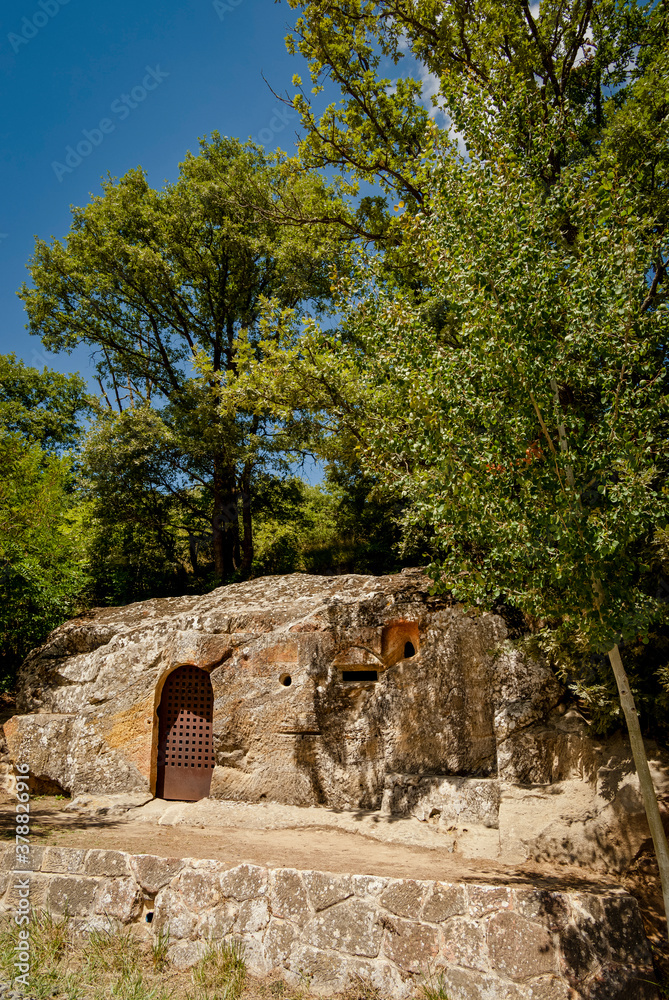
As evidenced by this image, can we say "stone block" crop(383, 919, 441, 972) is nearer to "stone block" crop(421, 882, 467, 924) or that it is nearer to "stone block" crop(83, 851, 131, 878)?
"stone block" crop(421, 882, 467, 924)

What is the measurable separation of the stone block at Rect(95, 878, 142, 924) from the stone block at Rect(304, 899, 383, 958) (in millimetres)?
2039

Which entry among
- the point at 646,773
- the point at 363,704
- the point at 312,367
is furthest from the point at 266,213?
the point at 646,773

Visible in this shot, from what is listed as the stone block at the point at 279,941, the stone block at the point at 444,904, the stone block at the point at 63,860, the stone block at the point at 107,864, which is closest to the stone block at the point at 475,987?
the stone block at the point at 444,904

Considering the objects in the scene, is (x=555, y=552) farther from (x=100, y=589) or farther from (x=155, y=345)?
(x=155, y=345)

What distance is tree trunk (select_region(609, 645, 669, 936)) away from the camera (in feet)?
16.7

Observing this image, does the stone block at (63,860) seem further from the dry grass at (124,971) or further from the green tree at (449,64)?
the green tree at (449,64)

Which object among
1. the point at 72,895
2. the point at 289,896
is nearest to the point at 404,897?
the point at 289,896

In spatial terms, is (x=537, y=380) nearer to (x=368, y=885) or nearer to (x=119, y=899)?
(x=368, y=885)

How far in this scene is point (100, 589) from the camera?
16656mm

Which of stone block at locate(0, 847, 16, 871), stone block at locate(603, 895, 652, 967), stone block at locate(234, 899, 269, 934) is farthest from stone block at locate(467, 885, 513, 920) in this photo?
stone block at locate(0, 847, 16, 871)

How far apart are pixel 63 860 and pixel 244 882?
237 centimetres

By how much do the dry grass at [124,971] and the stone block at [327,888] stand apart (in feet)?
2.14

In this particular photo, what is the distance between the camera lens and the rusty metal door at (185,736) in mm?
9625

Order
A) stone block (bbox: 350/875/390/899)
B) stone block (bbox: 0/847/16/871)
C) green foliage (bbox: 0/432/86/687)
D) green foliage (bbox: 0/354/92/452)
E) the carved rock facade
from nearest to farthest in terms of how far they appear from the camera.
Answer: stone block (bbox: 350/875/390/899)
stone block (bbox: 0/847/16/871)
the carved rock facade
green foliage (bbox: 0/432/86/687)
green foliage (bbox: 0/354/92/452)
